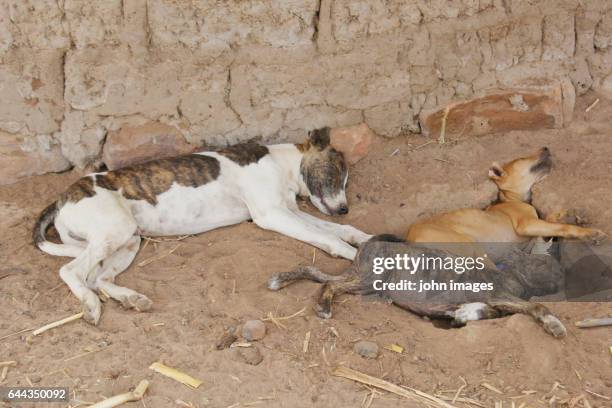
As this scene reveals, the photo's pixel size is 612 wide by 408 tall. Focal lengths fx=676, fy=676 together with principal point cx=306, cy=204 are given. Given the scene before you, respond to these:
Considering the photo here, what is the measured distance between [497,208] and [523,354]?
6.93ft

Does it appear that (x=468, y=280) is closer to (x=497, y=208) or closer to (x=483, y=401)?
(x=483, y=401)

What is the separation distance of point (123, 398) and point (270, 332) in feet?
3.31

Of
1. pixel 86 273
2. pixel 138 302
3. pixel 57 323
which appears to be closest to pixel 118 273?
pixel 86 273

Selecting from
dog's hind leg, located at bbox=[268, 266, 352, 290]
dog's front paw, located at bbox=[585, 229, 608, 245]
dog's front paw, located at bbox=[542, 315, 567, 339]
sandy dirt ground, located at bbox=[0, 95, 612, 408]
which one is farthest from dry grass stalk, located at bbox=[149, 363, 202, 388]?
dog's front paw, located at bbox=[585, 229, 608, 245]

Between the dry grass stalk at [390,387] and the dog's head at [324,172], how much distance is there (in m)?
2.20

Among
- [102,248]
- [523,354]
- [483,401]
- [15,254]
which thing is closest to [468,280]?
[523,354]

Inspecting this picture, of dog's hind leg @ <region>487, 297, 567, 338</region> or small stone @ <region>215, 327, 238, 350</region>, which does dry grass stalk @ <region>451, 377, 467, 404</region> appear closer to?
dog's hind leg @ <region>487, 297, 567, 338</region>

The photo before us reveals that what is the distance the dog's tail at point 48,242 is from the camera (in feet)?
16.5

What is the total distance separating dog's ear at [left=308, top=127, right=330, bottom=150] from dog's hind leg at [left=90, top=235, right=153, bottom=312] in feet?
5.60

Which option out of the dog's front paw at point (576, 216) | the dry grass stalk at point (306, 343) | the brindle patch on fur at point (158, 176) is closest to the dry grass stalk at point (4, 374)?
the dry grass stalk at point (306, 343)

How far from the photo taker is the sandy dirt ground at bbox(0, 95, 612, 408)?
12.2ft

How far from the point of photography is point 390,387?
12.3ft

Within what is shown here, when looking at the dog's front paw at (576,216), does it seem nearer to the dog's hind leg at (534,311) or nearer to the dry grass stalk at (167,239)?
the dog's hind leg at (534,311)

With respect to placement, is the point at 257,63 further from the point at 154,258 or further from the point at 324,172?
the point at 154,258
